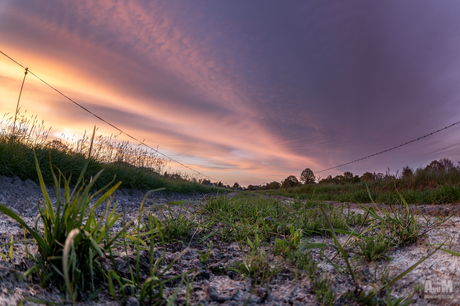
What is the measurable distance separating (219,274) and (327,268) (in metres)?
0.83

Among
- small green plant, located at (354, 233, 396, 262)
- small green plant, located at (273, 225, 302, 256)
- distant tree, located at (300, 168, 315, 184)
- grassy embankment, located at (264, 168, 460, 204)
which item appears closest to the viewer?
small green plant, located at (354, 233, 396, 262)

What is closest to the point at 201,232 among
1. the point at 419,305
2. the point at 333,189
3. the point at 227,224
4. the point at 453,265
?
the point at 227,224

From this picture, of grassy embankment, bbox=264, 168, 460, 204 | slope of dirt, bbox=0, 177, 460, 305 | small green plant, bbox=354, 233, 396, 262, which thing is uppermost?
grassy embankment, bbox=264, 168, 460, 204

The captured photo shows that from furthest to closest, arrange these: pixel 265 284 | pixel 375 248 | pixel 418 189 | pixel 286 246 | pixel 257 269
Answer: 1. pixel 418 189
2. pixel 286 246
3. pixel 375 248
4. pixel 257 269
5. pixel 265 284

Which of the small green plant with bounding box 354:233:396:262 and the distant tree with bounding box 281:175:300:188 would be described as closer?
the small green plant with bounding box 354:233:396:262

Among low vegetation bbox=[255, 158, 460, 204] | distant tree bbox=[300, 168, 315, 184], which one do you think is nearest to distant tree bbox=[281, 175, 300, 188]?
distant tree bbox=[300, 168, 315, 184]

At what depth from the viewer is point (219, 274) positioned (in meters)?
1.97

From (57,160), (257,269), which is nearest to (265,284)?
(257,269)

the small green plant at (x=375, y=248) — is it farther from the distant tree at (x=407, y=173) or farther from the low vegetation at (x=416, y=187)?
the distant tree at (x=407, y=173)

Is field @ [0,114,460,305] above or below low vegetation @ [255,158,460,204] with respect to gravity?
below

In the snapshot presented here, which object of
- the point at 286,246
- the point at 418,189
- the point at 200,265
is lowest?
the point at 200,265

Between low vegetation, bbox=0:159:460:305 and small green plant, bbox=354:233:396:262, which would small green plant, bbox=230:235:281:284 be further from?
small green plant, bbox=354:233:396:262

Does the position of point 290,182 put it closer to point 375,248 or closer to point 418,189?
point 418,189

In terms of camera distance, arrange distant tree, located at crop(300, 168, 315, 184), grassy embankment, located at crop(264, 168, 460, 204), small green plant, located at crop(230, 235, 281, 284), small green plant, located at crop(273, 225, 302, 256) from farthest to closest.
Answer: distant tree, located at crop(300, 168, 315, 184)
grassy embankment, located at crop(264, 168, 460, 204)
small green plant, located at crop(273, 225, 302, 256)
small green plant, located at crop(230, 235, 281, 284)
